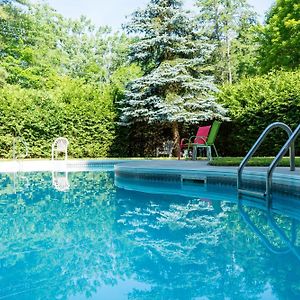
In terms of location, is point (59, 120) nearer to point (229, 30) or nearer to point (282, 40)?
point (282, 40)

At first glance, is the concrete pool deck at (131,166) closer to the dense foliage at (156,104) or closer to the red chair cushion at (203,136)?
the red chair cushion at (203,136)

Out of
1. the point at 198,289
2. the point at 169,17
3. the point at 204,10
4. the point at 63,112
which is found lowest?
the point at 198,289

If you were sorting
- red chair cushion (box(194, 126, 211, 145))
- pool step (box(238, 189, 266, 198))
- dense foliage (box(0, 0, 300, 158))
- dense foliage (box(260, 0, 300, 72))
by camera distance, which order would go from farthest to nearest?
1. dense foliage (box(260, 0, 300, 72))
2. dense foliage (box(0, 0, 300, 158))
3. red chair cushion (box(194, 126, 211, 145))
4. pool step (box(238, 189, 266, 198))

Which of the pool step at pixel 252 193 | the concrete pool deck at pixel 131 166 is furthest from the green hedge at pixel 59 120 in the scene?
the pool step at pixel 252 193

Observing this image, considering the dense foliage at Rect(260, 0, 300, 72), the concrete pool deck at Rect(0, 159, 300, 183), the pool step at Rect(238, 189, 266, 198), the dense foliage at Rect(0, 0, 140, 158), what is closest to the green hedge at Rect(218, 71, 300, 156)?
the concrete pool deck at Rect(0, 159, 300, 183)

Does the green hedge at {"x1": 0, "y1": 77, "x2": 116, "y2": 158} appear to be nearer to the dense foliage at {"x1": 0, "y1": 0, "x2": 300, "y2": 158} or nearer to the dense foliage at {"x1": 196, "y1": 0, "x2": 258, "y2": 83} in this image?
the dense foliage at {"x1": 0, "y1": 0, "x2": 300, "y2": 158}

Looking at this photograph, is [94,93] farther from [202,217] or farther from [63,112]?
[202,217]

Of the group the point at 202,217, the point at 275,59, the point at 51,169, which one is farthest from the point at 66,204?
the point at 275,59

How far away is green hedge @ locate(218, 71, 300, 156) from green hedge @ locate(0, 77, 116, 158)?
13.4ft

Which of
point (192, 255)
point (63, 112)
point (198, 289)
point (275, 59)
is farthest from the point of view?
point (275, 59)

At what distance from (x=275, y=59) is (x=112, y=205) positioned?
18392 millimetres

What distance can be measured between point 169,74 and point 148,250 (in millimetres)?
10505

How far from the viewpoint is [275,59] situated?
21078 millimetres

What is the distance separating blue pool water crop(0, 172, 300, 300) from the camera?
2.05m
